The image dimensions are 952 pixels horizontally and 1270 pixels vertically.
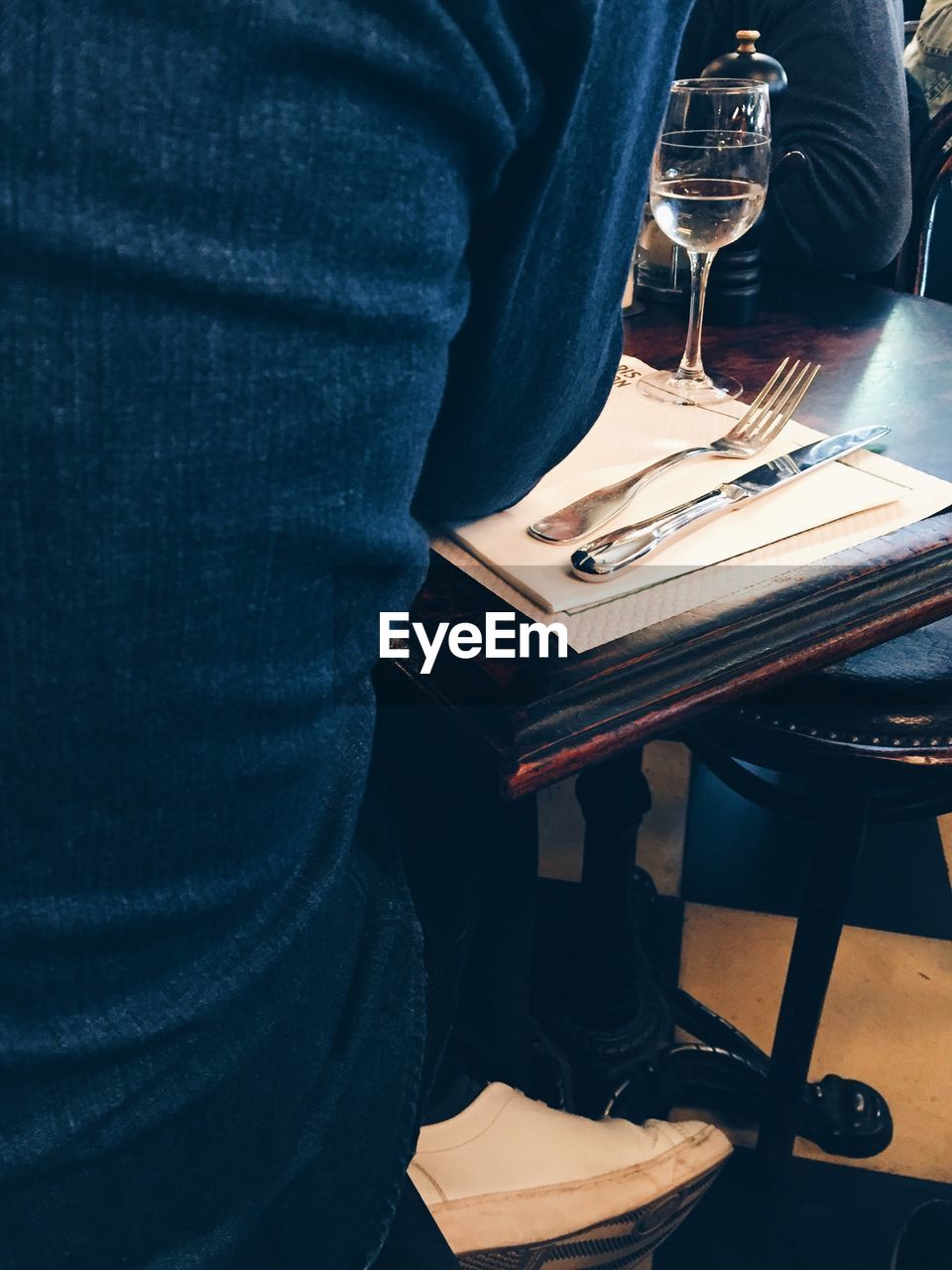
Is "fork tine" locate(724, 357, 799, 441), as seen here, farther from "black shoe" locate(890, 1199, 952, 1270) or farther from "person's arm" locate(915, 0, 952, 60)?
"person's arm" locate(915, 0, 952, 60)

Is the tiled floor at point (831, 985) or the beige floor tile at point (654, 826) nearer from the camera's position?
the tiled floor at point (831, 985)

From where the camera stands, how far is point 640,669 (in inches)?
22.0

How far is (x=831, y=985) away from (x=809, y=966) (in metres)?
0.41

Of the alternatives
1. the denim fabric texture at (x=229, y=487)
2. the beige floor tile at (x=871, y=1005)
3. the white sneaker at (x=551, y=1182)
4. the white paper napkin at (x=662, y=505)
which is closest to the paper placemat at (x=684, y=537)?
the white paper napkin at (x=662, y=505)

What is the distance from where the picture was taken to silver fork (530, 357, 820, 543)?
63cm

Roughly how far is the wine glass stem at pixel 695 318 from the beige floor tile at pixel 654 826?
0.84 metres

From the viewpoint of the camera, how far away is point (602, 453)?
741 millimetres

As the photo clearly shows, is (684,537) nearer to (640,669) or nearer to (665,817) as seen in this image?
(640,669)

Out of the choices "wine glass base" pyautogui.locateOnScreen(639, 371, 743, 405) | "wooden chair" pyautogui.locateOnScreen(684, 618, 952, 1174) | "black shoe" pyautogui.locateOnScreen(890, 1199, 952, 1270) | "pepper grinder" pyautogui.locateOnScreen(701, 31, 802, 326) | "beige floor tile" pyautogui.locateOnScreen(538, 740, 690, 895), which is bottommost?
"beige floor tile" pyautogui.locateOnScreen(538, 740, 690, 895)

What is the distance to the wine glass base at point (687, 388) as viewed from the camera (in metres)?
0.83

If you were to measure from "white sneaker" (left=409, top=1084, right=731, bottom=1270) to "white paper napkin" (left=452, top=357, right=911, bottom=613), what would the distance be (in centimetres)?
52

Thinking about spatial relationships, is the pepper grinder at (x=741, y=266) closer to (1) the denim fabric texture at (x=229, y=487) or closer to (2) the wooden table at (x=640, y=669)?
(2) the wooden table at (x=640, y=669)

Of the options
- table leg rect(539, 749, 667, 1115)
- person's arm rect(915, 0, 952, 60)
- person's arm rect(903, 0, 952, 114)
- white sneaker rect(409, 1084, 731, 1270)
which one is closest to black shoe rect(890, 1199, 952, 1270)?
white sneaker rect(409, 1084, 731, 1270)

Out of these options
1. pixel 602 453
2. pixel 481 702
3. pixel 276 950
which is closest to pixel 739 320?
pixel 602 453
